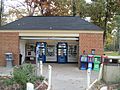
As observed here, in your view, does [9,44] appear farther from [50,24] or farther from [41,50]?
[41,50]

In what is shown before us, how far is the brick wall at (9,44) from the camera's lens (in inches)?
1091

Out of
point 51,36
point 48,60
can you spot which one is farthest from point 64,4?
point 51,36

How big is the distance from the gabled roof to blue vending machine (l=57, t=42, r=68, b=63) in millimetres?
3916

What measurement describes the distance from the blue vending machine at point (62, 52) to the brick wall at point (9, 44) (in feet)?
21.8

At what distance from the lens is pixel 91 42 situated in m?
27.2

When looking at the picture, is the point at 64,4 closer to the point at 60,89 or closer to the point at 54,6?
the point at 54,6

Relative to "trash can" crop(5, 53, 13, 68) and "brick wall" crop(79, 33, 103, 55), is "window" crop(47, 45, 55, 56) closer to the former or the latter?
"brick wall" crop(79, 33, 103, 55)

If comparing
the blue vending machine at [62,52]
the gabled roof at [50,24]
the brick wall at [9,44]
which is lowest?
the blue vending machine at [62,52]

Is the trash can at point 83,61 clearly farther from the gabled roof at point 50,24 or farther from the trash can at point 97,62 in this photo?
the gabled roof at point 50,24

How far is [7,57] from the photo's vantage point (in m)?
27.3

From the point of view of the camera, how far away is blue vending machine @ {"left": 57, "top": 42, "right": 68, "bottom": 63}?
33.0 metres

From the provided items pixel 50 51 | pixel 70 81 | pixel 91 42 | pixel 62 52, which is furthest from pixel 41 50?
pixel 70 81

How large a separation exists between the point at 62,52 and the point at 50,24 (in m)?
5.49

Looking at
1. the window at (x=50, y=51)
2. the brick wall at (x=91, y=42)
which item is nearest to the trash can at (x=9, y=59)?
the brick wall at (x=91, y=42)
